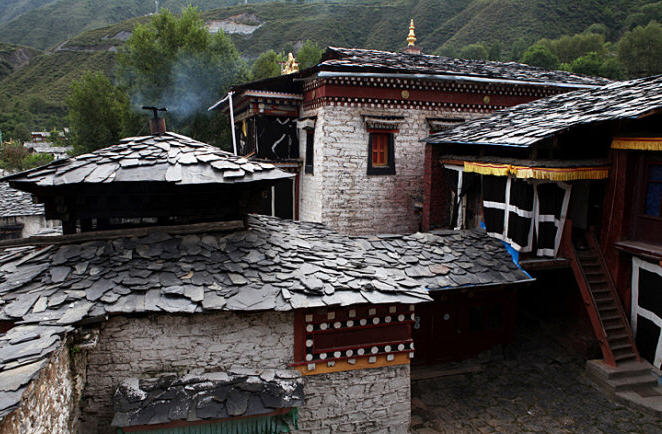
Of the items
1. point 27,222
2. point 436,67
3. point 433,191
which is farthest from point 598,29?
point 27,222

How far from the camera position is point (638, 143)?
823cm

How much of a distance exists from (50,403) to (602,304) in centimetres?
1014

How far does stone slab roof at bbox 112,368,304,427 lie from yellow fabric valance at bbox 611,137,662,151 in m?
7.65

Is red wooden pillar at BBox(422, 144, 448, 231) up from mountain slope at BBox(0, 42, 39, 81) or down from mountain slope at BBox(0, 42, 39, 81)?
down

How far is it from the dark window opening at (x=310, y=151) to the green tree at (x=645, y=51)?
4129cm

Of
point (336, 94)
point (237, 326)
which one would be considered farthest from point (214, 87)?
point (237, 326)

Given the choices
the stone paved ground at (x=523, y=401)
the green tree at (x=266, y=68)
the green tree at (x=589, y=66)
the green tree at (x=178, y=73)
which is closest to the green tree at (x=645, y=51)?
the green tree at (x=589, y=66)

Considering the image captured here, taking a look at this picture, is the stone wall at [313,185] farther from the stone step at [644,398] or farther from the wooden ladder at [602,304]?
the stone step at [644,398]

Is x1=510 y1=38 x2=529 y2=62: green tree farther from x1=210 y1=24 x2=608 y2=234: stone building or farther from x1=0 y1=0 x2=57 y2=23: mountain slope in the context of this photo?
x1=0 y1=0 x2=57 y2=23: mountain slope

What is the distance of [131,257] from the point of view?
6449 millimetres

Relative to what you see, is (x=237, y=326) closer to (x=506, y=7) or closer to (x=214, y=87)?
(x=214, y=87)

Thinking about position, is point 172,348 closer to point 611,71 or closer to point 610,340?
point 610,340

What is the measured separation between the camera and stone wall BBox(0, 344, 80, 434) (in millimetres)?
3756

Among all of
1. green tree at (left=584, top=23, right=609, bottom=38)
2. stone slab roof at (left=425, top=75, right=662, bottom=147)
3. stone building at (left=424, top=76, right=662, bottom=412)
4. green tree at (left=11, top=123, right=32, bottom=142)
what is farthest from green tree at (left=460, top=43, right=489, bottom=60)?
green tree at (left=11, top=123, right=32, bottom=142)
